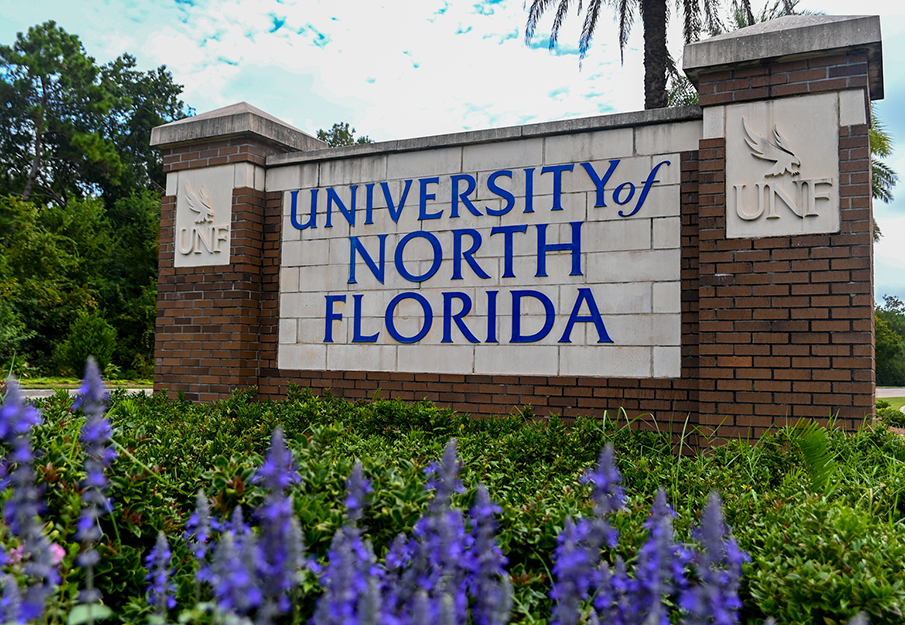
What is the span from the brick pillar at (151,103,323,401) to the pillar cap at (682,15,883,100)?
4218mm

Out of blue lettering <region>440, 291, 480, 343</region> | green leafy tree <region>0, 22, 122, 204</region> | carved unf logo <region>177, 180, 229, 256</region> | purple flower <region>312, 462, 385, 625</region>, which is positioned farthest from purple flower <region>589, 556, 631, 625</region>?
green leafy tree <region>0, 22, 122, 204</region>

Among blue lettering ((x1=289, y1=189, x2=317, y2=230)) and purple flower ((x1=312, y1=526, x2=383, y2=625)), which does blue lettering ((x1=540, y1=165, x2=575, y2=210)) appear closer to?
blue lettering ((x1=289, y1=189, x2=317, y2=230))

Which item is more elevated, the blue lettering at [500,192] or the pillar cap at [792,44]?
the pillar cap at [792,44]

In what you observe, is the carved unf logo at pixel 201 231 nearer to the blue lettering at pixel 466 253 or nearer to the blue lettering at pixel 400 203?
the blue lettering at pixel 400 203

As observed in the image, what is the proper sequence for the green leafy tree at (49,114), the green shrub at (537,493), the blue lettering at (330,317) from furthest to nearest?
1. the green leafy tree at (49,114)
2. the blue lettering at (330,317)
3. the green shrub at (537,493)

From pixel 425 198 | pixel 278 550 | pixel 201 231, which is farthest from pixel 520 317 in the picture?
pixel 278 550

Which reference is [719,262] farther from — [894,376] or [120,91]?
[894,376]

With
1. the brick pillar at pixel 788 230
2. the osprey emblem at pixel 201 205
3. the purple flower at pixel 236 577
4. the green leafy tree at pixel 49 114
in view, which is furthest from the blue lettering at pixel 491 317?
the green leafy tree at pixel 49 114

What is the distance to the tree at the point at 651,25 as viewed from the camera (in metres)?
11.9

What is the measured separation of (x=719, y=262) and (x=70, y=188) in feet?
95.7

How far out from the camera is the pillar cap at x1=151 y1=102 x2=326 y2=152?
687 centimetres

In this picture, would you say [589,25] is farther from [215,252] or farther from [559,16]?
[215,252]

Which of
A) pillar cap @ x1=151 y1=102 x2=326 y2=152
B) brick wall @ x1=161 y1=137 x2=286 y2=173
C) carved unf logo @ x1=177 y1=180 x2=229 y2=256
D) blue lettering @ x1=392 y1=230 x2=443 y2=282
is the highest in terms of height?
pillar cap @ x1=151 y1=102 x2=326 y2=152

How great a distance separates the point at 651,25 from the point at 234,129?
8.24 m
